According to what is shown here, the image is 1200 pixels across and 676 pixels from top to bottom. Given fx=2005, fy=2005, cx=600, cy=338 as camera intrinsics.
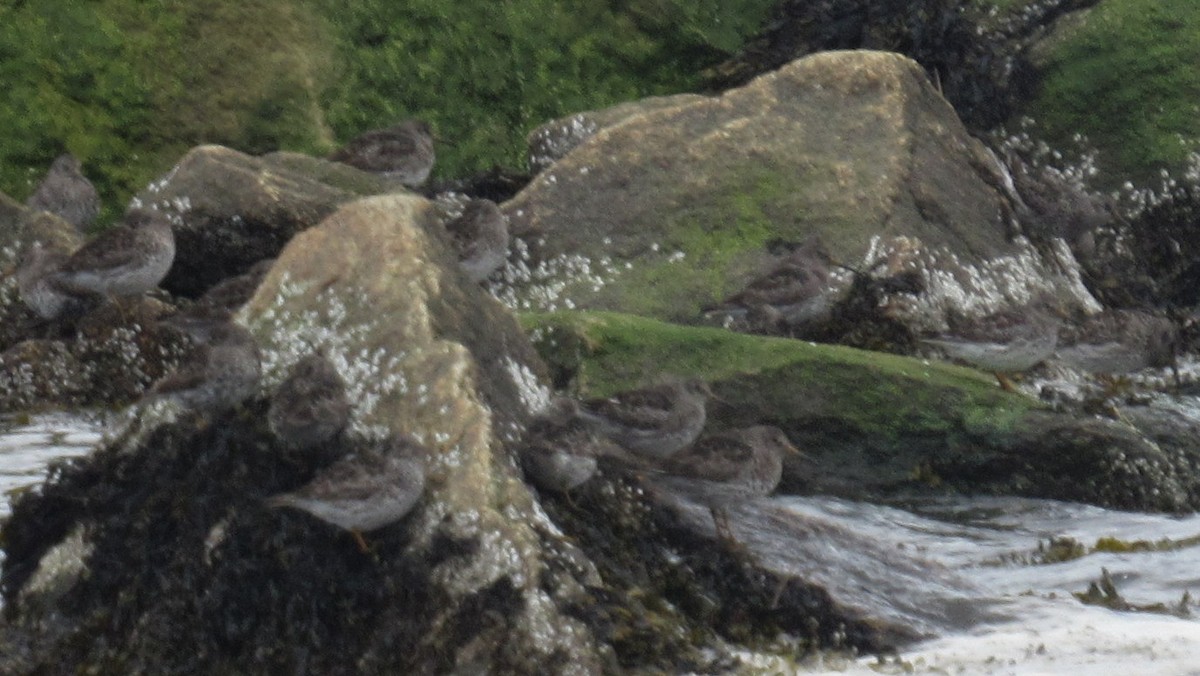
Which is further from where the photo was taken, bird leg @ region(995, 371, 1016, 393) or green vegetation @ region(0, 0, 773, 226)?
green vegetation @ region(0, 0, 773, 226)

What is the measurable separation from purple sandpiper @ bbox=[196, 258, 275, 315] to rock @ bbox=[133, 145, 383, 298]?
1.85ft

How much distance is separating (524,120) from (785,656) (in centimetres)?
781

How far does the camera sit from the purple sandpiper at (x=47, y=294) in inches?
388

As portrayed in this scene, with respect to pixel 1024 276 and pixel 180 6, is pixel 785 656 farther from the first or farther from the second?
pixel 180 6

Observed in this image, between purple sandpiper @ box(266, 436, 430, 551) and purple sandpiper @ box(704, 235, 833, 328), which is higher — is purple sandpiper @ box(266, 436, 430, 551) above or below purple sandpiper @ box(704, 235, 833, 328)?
above

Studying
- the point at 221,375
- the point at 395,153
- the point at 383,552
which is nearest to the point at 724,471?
the point at 383,552

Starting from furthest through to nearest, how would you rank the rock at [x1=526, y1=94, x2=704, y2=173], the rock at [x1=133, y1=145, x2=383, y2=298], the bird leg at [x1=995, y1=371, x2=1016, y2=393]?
the rock at [x1=526, y1=94, x2=704, y2=173] < the rock at [x1=133, y1=145, x2=383, y2=298] < the bird leg at [x1=995, y1=371, x2=1016, y2=393]

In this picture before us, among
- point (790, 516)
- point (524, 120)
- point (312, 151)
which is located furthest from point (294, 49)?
point (790, 516)

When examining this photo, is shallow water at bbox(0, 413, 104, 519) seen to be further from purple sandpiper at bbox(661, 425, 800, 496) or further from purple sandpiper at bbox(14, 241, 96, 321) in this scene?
purple sandpiper at bbox(661, 425, 800, 496)

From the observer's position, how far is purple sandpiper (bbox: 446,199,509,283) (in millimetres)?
10031

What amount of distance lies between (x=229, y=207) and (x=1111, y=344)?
15.2 feet

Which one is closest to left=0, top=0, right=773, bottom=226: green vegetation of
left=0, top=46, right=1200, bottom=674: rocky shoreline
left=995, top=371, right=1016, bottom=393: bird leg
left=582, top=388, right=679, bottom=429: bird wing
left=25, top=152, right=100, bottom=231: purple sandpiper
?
left=25, top=152, right=100, bottom=231: purple sandpiper

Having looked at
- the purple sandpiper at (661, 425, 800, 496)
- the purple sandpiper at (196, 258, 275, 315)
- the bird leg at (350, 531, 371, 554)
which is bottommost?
the purple sandpiper at (196, 258, 275, 315)

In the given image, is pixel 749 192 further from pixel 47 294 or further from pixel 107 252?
pixel 47 294
